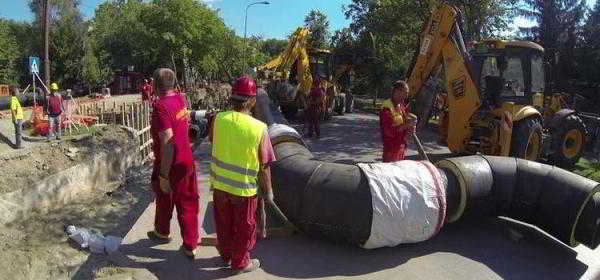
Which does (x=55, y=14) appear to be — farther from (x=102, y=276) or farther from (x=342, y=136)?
(x=102, y=276)

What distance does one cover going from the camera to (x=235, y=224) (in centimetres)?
420

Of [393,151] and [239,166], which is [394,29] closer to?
[393,151]

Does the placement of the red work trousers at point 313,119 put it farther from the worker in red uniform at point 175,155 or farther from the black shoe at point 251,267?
the black shoe at point 251,267

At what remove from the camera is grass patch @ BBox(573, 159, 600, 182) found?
1041 cm

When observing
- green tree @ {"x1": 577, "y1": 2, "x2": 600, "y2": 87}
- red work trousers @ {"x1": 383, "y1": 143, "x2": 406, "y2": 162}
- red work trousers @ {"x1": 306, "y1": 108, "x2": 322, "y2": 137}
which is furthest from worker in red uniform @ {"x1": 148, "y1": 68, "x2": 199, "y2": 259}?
green tree @ {"x1": 577, "y1": 2, "x2": 600, "y2": 87}

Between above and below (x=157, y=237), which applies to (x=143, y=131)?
above

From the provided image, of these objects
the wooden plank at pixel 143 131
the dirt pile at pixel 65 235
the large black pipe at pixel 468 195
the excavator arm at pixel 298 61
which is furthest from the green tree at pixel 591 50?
the large black pipe at pixel 468 195

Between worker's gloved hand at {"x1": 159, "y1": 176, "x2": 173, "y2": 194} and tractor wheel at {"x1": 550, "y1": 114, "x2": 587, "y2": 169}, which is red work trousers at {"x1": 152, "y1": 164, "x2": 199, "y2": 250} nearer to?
worker's gloved hand at {"x1": 159, "y1": 176, "x2": 173, "y2": 194}

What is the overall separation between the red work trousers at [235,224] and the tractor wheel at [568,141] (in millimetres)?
8671

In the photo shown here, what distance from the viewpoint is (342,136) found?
14.9 meters

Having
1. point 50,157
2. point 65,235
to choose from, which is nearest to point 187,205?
point 65,235

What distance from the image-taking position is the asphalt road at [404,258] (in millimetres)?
4539

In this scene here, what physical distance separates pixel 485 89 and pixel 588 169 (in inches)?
140

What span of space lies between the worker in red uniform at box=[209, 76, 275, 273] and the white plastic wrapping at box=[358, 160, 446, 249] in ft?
4.06
